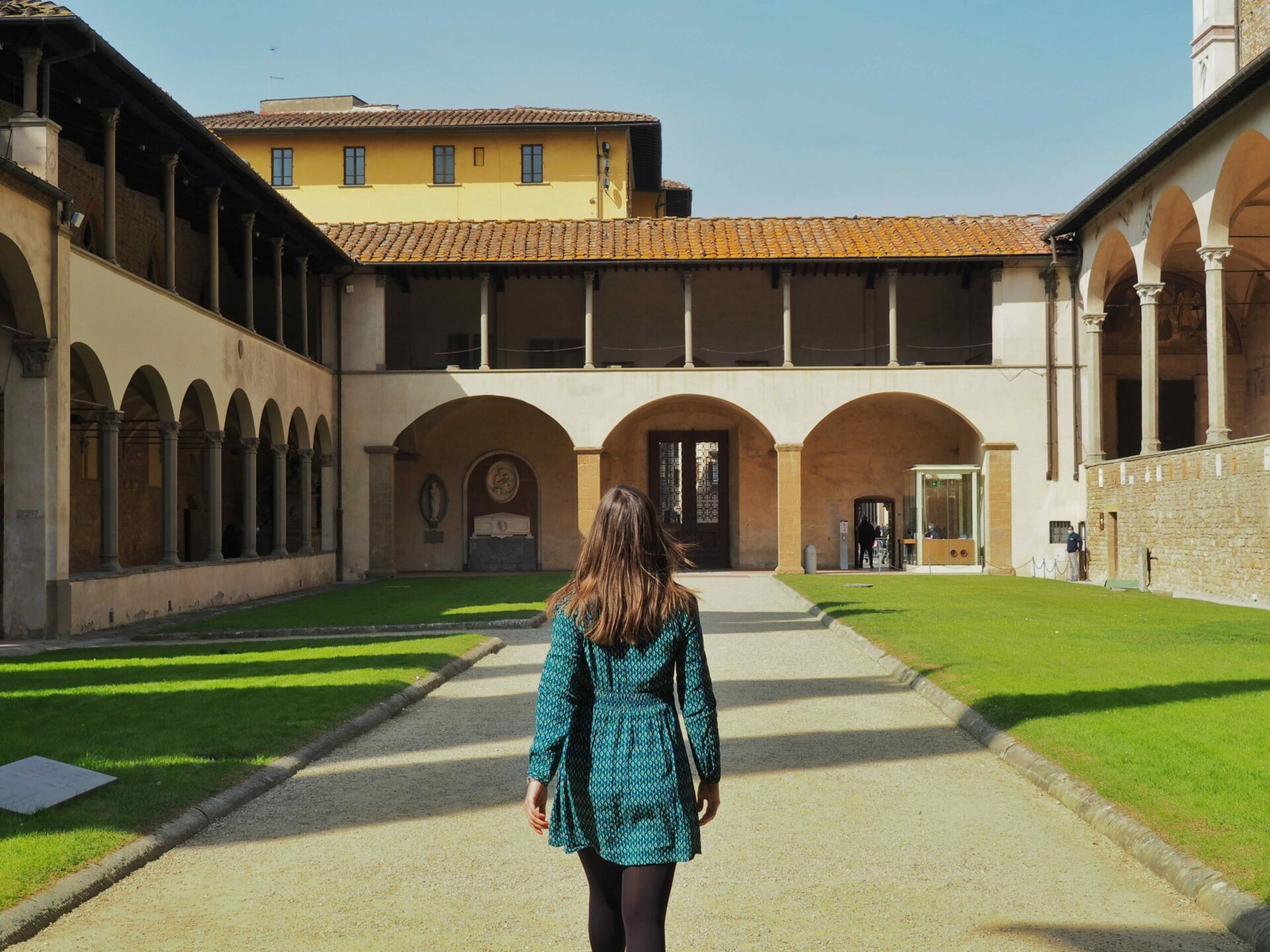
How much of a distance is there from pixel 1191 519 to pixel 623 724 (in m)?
21.2

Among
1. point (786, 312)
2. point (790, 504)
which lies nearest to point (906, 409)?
point (790, 504)

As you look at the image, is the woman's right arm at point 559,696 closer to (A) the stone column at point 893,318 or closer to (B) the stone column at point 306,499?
(B) the stone column at point 306,499

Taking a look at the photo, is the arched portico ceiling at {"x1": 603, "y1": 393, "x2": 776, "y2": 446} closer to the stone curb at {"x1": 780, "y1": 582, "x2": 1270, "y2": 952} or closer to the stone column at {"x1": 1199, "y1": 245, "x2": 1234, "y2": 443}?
the stone column at {"x1": 1199, "y1": 245, "x2": 1234, "y2": 443}

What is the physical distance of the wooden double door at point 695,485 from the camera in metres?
35.9

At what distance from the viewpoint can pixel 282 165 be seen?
130 feet

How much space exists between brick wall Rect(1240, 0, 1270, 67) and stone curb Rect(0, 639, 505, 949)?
24.9 m

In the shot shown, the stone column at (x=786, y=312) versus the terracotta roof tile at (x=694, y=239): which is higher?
the terracotta roof tile at (x=694, y=239)

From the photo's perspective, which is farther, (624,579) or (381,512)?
(381,512)

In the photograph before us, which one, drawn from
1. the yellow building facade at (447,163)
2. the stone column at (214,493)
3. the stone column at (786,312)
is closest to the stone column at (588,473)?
the stone column at (786,312)

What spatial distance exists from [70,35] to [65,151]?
5.94 m

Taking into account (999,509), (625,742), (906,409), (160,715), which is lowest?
(160,715)

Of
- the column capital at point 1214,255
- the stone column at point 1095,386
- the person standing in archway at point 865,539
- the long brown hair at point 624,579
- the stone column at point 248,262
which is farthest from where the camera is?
the person standing in archway at point 865,539

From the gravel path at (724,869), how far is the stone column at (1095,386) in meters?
21.7

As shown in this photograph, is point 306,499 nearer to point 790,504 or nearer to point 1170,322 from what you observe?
point 790,504
